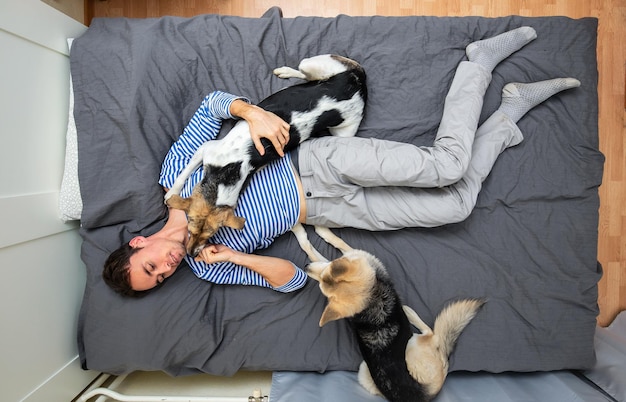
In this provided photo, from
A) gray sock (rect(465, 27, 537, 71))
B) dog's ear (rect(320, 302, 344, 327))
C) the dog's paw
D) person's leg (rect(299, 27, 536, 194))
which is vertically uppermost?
gray sock (rect(465, 27, 537, 71))

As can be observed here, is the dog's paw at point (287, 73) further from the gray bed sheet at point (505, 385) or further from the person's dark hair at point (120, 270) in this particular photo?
the gray bed sheet at point (505, 385)

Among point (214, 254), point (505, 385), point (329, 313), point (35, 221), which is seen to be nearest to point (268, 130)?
point (214, 254)

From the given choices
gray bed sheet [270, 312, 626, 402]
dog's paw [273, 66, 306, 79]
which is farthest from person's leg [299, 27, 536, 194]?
gray bed sheet [270, 312, 626, 402]

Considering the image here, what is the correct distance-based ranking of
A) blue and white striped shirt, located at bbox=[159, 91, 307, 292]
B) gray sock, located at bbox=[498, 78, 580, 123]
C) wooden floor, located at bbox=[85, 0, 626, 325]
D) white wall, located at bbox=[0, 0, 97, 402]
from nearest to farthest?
white wall, located at bbox=[0, 0, 97, 402]
blue and white striped shirt, located at bbox=[159, 91, 307, 292]
gray sock, located at bbox=[498, 78, 580, 123]
wooden floor, located at bbox=[85, 0, 626, 325]

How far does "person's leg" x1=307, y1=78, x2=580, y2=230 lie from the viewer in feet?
8.07

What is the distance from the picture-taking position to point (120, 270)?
7.48 feet

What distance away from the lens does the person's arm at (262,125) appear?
2.23m

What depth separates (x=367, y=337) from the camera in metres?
2.41

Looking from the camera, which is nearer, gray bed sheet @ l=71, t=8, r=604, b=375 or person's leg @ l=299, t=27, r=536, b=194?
person's leg @ l=299, t=27, r=536, b=194

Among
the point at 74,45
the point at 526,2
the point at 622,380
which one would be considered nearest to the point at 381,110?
the point at 526,2

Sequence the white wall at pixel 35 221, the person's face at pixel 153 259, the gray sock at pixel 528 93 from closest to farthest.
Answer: the white wall at pixel 35 221, the person's face at pixel 153 259, the gray sock at pixel 528 93

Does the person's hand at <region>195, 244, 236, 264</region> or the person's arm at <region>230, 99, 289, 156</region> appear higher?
the person's arm at <region>230, 99, 289, 156</region>

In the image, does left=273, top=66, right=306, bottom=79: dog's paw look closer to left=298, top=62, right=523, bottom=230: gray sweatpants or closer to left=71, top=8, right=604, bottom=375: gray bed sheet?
left=71, top=8, right=604, bottom=375: gray bed sheet

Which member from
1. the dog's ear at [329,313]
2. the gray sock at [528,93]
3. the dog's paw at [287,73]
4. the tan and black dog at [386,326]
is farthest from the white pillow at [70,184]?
the gray sock at [528,93]
